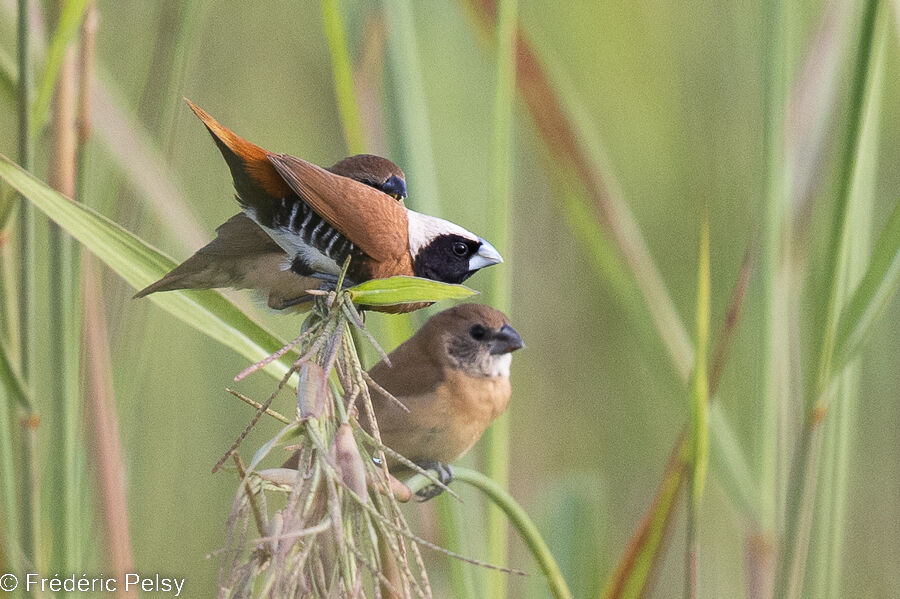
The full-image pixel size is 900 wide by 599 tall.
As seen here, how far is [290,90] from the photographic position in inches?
115

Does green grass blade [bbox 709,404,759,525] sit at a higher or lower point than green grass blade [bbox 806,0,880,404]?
lower

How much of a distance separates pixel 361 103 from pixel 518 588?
1.79 metres

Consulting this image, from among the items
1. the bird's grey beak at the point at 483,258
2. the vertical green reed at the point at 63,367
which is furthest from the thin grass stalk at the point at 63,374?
the bird's grey beak at the point at 483,258

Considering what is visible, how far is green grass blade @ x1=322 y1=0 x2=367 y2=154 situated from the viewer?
1399 millimetres

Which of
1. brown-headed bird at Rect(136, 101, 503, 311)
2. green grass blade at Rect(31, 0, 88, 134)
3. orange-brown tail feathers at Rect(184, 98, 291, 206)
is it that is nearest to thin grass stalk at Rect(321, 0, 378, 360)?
brown-headed bird at Rect(136, 101, 503, 311)

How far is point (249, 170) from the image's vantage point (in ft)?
4.06

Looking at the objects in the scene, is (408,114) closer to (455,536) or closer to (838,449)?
(455,536)

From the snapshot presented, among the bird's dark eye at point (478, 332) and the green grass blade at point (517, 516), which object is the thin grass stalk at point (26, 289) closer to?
the green grass blade at point (517, 516)

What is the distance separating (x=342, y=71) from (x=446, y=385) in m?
0.88

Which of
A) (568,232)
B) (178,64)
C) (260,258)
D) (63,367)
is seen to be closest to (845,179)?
(260,258)

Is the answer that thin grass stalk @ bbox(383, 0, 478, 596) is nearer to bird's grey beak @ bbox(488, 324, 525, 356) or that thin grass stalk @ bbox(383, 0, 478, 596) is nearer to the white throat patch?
the white throat patch

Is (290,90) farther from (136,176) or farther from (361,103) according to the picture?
(136,176)

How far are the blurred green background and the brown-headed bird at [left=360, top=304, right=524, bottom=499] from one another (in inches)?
→ 9.7

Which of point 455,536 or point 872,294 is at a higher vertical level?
point 872,294
